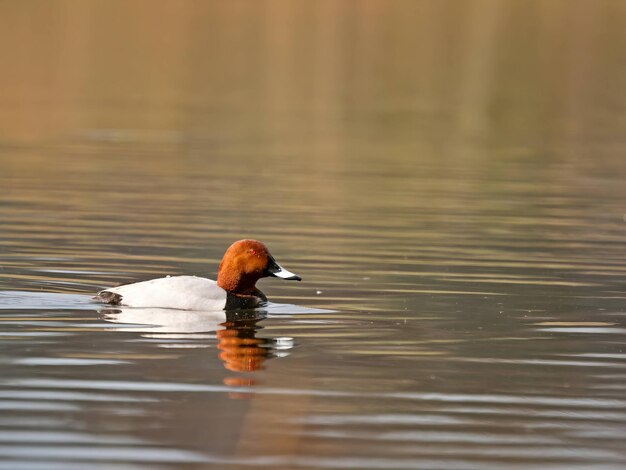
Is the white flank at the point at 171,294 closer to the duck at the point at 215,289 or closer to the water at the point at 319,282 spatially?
the duck at the point at 215,289

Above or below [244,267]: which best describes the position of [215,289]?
below

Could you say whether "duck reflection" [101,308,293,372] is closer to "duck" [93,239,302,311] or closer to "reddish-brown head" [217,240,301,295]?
"duck" [93,239,302,311]

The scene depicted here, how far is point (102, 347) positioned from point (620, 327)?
4130mm

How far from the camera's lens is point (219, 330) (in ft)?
40.0

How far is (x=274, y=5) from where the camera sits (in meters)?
94.4

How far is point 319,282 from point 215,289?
6.18 ft

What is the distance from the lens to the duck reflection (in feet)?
36.2

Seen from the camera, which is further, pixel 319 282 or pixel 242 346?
pixel 319 282

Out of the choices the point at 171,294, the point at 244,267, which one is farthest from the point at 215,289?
the point at 171,294

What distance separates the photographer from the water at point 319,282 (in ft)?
29.1

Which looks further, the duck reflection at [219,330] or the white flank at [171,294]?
the white flank at [171,294]

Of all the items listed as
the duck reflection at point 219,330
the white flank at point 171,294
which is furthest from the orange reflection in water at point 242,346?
the white flank at point 171,294

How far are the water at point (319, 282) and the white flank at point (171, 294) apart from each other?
0.15m

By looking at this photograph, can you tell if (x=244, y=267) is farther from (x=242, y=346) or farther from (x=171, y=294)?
(x=242, y=346)
